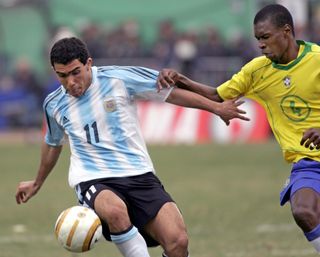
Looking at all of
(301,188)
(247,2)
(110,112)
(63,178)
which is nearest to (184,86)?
(110,112)

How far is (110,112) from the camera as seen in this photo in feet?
27.4

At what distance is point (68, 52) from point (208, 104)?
1.24m

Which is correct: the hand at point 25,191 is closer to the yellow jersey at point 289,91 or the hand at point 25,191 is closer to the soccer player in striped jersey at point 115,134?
the soccer player in striped jersey at point 115,134

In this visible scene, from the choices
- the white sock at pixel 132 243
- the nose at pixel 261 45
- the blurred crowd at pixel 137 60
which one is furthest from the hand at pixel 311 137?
the blurred crowd at pixel 137 60

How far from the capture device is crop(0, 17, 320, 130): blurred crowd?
87.2 feet

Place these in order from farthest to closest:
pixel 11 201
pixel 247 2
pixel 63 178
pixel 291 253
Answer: pixel 247 2 → pixel 63 178 → pixel 11 201 → pixel 291 253

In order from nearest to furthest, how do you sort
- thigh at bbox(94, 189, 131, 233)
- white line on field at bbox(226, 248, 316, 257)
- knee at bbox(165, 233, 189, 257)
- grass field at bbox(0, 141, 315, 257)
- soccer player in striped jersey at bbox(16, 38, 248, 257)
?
thigh at bbox(94, 189, 131, 233) < knee at bbox(165, 233, 189, 257) < soccer player in striped jersey at bbox(16, 38, 248, 257) < white line on field at bbox(226, 248, 316, 257) < grass field at bbox(0, 141, 315, 257)

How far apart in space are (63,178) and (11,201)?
2.91m

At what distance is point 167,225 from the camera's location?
317 inches

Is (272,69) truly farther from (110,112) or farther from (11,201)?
(11,201)

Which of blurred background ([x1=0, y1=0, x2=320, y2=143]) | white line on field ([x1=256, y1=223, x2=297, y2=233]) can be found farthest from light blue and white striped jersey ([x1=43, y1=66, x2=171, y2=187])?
blurred background ([x1=0, y1=0, x2=320, y2=143])

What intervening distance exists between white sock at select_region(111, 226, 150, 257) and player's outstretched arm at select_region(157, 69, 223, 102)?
4.14ft

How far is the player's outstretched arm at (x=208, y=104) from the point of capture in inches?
327

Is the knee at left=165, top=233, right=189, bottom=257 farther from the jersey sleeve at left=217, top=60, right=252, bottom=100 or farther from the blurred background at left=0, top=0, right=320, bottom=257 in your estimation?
the blurred background at left=0, top=0, right=320, bottom=257
